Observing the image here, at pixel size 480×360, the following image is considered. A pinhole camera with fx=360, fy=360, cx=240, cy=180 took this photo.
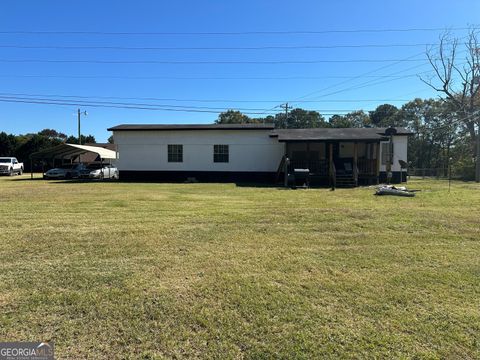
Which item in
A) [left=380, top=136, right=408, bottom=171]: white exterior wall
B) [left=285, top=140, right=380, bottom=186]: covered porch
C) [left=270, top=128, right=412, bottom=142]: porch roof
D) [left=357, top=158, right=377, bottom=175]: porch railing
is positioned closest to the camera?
[left=285, top=140, right=380, bottom=186]: covered porch

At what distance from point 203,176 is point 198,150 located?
1.68 m

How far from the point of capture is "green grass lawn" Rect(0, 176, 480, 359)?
288 cm

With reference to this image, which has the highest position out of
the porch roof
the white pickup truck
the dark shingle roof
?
the dark shingle roof

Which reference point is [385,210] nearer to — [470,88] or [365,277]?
[365,277]

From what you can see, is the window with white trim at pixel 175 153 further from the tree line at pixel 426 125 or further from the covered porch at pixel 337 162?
the tree line at pixel 426 125

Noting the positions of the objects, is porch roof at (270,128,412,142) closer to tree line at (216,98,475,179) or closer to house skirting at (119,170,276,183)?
house skirting at (119,170,276,183)

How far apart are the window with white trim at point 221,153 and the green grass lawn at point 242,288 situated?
1530 centimetres

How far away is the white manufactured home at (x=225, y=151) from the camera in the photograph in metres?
21.5

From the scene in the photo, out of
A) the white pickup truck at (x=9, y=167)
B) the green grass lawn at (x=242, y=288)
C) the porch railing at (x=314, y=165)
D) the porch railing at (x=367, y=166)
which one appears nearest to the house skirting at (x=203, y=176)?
the porch railing at (x=314, y=165)

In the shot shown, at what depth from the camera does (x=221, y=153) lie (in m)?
Result: 22.8

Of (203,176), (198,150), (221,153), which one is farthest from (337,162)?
(198,150)

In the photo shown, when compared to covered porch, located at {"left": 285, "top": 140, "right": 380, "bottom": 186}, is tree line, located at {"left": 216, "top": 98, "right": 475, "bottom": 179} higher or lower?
higher

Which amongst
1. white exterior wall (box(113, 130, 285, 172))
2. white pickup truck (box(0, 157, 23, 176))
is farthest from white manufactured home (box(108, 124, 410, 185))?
white pickup truck (box(0, 157, 23, 176))

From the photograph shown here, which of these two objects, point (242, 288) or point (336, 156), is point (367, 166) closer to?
point (336, 156)
